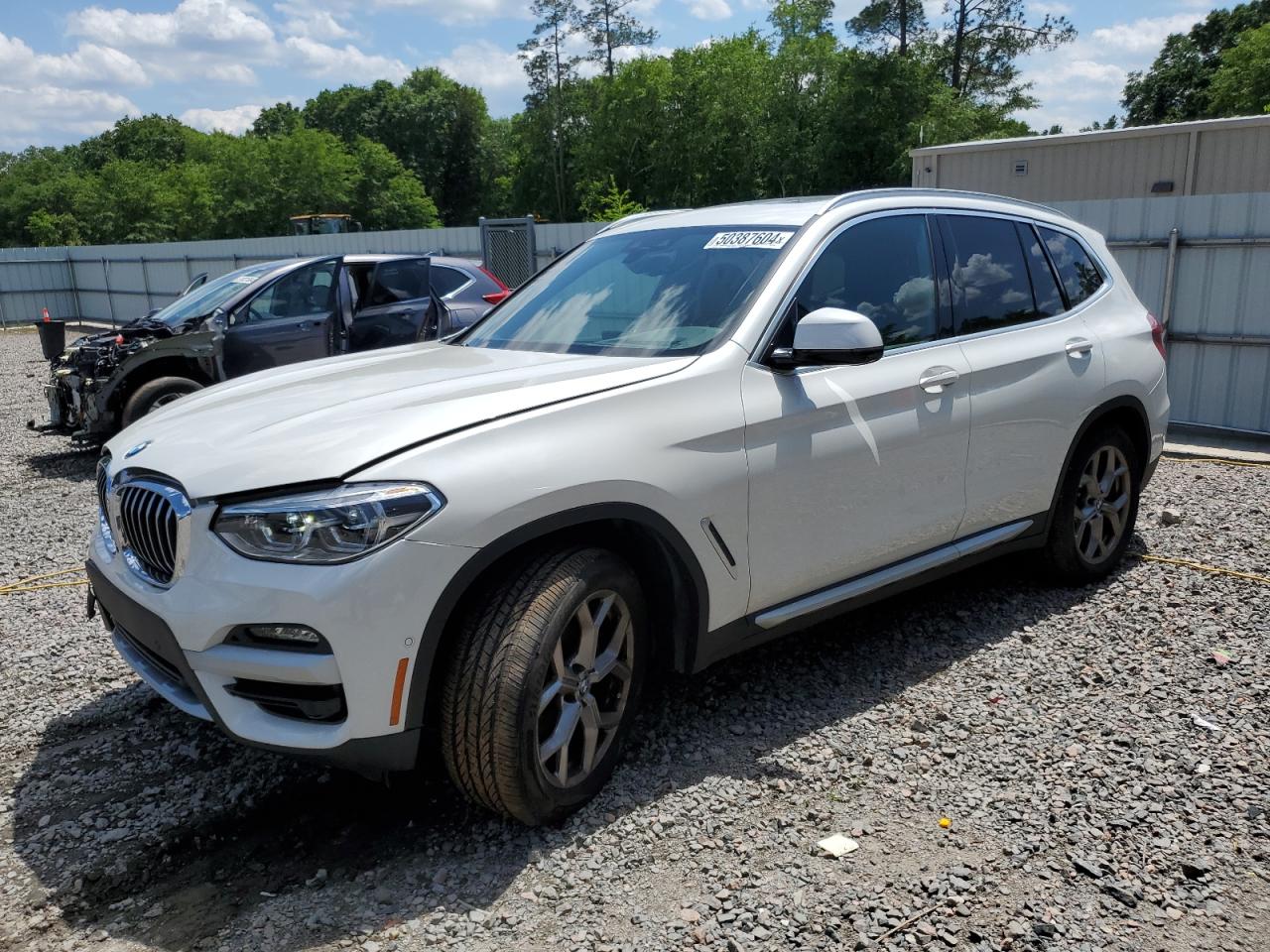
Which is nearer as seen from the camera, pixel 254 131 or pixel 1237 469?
pixel 1237 469

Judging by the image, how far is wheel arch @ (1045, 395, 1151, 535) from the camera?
486 cm

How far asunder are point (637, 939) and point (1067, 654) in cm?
263

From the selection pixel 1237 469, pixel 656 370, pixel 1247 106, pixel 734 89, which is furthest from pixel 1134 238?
pixel 734 89

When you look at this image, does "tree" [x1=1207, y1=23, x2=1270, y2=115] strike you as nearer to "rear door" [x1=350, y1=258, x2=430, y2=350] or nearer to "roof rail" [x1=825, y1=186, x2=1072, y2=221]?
"rear door" [x1=350, y1=258, x2=430, y2=350]

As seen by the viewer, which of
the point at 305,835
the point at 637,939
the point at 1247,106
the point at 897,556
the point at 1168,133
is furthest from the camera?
the point at 1247,106

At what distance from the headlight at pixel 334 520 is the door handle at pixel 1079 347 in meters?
3.30

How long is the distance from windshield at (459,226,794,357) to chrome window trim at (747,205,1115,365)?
12 cm

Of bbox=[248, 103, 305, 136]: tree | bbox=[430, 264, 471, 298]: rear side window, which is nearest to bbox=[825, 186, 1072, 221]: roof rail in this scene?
bbox=[430, 264, 471, 298]: rear side window

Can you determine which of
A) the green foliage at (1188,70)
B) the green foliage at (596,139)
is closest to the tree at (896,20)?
the green foliage at (596,139)

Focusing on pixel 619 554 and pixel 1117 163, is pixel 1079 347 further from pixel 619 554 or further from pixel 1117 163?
pixel 1117 163

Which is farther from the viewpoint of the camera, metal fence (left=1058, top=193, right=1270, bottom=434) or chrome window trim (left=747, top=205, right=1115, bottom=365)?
metal fence (left=1058, top=193, right=1270, bottom=434)

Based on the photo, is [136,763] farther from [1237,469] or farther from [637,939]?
[1237,469]

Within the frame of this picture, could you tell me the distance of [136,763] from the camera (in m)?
3.71

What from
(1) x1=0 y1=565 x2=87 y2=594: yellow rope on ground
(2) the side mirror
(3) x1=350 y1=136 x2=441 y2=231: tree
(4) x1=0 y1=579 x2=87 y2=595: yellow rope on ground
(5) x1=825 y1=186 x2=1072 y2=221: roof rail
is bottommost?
(1) x1=0 y1=565 x2=87 y2=594: yellow rope on ground
